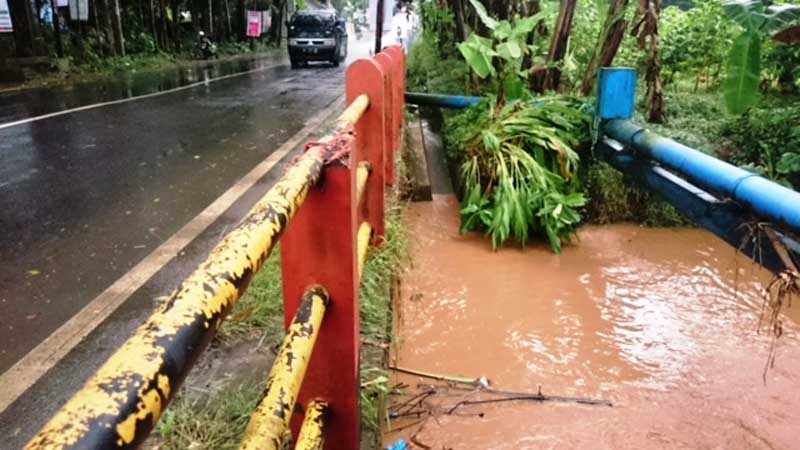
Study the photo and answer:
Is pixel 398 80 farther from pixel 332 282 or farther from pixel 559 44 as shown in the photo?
pixel 332 282

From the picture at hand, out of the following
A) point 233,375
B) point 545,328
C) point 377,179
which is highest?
point 377,179

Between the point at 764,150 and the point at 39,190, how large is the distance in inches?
245

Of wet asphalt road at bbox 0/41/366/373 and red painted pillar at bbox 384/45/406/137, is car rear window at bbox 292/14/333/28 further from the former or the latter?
red painted pillar at bbox 384/45/406/137

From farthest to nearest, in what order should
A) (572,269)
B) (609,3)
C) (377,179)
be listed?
1. (609,3)
2. (572,269)
3. (377,179)

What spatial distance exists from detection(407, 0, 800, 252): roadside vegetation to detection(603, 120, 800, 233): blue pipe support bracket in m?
0.79

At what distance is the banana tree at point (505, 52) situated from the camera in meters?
5.27

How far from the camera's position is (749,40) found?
352cm

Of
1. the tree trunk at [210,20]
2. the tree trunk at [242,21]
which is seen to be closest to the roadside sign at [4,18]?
the tree trunk at [210,20]

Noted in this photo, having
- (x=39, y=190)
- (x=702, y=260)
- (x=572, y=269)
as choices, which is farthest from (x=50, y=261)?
(x=702, y=260)

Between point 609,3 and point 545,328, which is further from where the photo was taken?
point 609,3

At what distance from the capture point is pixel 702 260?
466 centimetres

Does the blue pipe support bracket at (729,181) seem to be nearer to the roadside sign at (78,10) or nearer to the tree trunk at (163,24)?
the roadside sign at (78,10)

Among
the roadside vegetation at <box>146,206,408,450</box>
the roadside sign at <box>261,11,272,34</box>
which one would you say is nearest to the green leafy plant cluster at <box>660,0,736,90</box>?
the roadside vegetation at <box>146,206,408,450</box>

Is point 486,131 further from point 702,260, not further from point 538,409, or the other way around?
point 538,409
